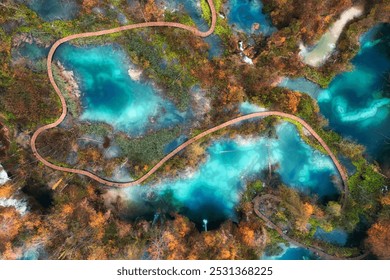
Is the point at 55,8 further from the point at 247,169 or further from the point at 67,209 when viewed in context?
the point at 247,169

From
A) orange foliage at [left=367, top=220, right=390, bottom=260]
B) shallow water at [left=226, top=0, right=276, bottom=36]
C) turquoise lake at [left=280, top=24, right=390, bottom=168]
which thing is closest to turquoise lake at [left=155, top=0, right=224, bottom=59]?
shallow water at [left=226, top=0, right=276, bottom=36]

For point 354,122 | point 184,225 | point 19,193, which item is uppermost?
point 354,122

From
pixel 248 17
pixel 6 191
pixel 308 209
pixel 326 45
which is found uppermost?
pixel 248 17

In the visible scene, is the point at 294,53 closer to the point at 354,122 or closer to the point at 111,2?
the point at 354,122

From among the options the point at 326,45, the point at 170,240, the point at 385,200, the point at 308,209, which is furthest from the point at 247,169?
the point at 326,45

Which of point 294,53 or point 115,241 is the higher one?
point 294,53

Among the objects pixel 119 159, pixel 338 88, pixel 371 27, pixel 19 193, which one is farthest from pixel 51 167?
pixel 371 27
